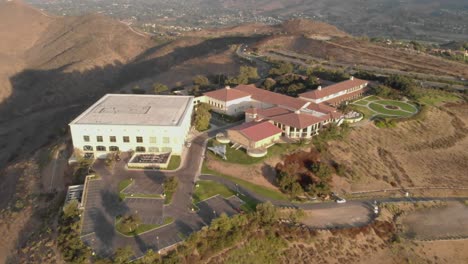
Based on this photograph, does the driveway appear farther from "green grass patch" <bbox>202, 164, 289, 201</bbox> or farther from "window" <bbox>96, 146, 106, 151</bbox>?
"green grass patch" <bbox>202, 164, 289, 201</bbox>

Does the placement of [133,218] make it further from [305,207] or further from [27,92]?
[27,92]

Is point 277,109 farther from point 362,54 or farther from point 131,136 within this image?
point 362,54

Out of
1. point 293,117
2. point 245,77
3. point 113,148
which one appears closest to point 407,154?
point 293,117

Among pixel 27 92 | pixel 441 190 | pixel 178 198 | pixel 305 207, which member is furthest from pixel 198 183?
pixel 27 92

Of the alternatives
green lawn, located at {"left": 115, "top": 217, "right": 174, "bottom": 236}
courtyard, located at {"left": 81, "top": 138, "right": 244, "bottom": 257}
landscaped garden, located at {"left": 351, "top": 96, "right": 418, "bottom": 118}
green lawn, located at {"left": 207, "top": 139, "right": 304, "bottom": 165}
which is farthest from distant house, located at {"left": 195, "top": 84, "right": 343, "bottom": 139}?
green lawn, located at {"left": 115, "top": 217, "right": 174, "bottom": 236}

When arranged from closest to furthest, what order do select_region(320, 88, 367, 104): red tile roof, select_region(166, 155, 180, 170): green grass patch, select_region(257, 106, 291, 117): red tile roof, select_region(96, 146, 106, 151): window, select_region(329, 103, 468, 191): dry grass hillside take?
1. select_region(166, 155, 180, 170): green grass patch
2. select_region(96, 146, 106, 151): window
3. select_region(329, 103, 468, 191): dry grass hillside
4. select_region(257, 106, 291, 117): red tile roof
5. select_region(320, 88, 367, 104): red tile roof

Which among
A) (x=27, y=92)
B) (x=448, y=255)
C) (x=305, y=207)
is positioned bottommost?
(x=27, y=92)
